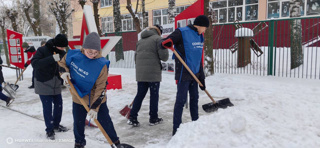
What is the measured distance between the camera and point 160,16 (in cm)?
2136

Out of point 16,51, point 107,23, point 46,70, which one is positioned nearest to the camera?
point 46,70

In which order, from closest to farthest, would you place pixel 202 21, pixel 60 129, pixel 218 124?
1. pixel 218 124
2. pixel 202 21
3. pixel 60 129

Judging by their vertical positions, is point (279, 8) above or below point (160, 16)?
below

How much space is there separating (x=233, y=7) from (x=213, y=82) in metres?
11.3

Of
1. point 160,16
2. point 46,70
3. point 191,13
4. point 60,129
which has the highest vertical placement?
point 160,16

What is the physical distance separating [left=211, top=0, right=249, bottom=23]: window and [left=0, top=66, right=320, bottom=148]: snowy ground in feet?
36.3

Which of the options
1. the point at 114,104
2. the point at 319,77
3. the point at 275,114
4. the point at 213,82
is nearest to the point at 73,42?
the point at 114,104

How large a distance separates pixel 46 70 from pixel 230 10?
15808mm

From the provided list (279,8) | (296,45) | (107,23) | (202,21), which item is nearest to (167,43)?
(202,21)

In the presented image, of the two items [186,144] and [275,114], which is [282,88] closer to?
[275,114]

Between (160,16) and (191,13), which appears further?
(160,16)

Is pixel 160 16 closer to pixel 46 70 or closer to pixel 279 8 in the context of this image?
pixel 279 8

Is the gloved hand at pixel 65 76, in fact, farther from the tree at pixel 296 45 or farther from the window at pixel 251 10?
the window at pixel 251 10

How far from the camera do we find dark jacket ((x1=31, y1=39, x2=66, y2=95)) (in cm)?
366
